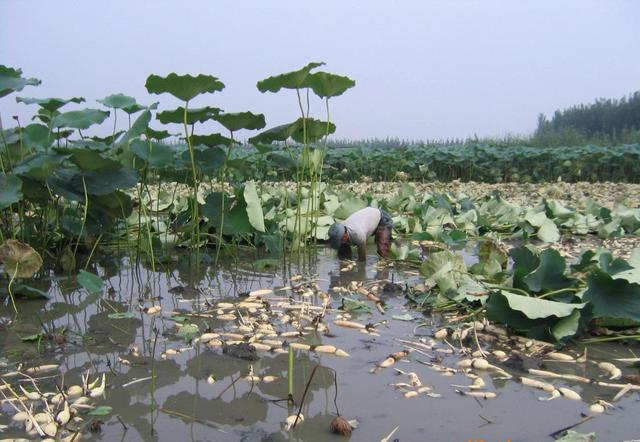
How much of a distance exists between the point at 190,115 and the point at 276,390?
5.81 feet

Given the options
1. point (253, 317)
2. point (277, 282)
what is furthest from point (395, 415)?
point (277, 282)

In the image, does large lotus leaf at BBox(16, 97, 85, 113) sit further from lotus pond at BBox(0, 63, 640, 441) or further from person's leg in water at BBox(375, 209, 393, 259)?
person's leg in water at BBox(375, 209, 393, 259)

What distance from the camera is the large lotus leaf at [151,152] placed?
2.88 metres

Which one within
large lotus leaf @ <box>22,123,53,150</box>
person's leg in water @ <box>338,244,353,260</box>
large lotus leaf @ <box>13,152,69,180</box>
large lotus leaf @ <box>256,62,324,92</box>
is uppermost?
large lotus leaf @ <box>256,62,324,92</box>

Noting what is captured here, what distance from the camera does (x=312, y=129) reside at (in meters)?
3.49

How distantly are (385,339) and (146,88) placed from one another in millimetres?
1626

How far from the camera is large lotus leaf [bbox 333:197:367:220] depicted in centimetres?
441

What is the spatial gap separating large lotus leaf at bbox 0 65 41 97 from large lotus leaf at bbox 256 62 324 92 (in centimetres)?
112

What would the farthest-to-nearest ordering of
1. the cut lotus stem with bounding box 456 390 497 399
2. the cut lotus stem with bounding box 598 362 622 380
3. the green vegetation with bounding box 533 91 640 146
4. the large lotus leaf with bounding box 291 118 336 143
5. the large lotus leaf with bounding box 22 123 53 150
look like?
the green vegetation with bounding box 533 91 640 146
the large lotus leaf with bounding box 291 118 336 143
the large lotus leaf with bounding box 22 123 53 150
the cut lotus stem with bounding box 598 362 622 380
the cut lotus stem with bounding box 456 390 497 399

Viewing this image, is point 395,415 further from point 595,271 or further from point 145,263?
point 145,263

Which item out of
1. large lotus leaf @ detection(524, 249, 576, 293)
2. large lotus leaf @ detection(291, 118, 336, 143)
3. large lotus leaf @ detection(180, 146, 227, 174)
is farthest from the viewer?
large lotus leaf @ detection(291, 118, 336, 143)

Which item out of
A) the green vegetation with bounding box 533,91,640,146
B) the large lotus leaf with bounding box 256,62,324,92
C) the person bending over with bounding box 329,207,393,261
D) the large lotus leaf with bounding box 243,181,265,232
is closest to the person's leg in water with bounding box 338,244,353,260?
the person bending over with bounding box 329,207,393,261

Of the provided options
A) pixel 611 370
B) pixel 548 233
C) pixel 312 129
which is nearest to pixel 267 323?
pixel 611 370

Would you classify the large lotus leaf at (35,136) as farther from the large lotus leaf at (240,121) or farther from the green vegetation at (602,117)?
the green vegetation at (602,117)
